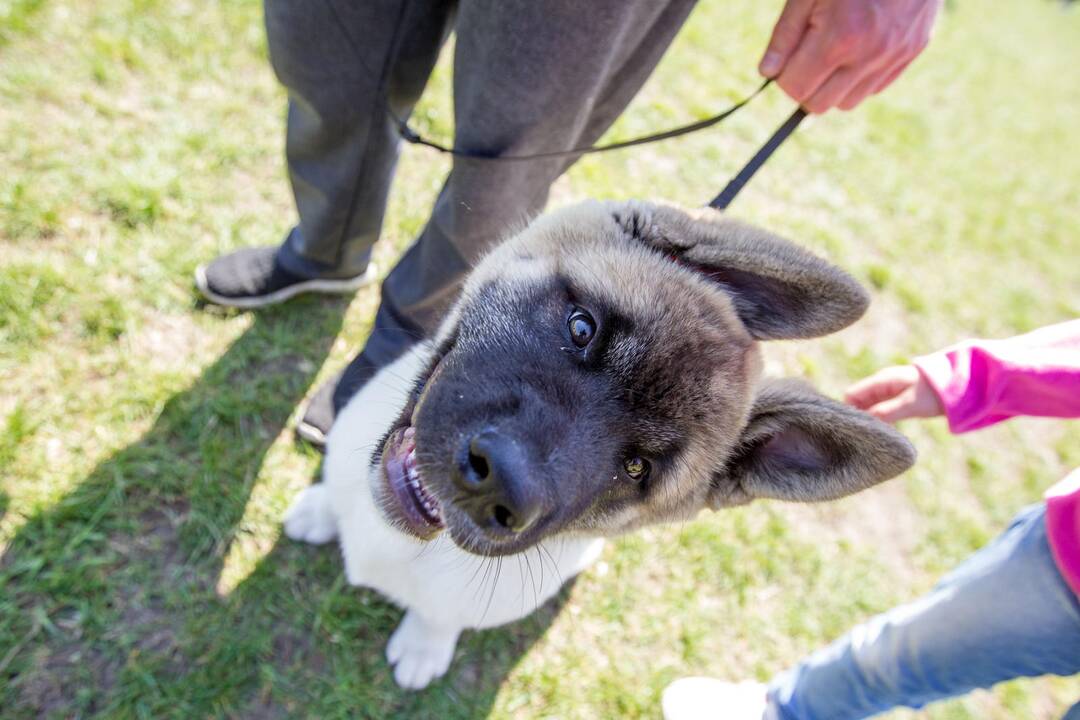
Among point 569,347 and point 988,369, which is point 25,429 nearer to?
point 569,347

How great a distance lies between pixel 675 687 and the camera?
10.2ft

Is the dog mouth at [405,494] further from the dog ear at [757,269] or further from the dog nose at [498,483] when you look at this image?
the dog ear at [757,269]

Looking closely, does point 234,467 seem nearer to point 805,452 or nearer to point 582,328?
point 582,328

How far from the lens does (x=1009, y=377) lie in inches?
89.3

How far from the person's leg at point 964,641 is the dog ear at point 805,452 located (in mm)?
772

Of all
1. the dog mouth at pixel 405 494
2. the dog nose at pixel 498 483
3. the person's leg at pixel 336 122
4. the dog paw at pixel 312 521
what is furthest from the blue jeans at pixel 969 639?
the person's leg at pixel 336 122

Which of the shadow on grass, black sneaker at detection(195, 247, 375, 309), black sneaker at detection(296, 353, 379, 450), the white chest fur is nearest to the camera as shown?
the white chest fur

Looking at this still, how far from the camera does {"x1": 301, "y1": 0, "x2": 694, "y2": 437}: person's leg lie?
1968 millimetres

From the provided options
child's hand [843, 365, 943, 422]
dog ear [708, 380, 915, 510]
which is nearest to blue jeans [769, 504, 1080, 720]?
child's hand [843, 365, 943, 422]

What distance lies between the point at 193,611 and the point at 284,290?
5.39 ft

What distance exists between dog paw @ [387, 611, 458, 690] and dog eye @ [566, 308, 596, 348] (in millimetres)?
1627

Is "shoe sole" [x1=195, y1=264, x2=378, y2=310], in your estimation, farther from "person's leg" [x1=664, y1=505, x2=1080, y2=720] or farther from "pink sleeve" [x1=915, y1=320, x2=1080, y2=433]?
"person's leg" [x1=664, y1=505, x2=1080, y2=720]

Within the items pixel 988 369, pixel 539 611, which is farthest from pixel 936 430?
pixel 539 611

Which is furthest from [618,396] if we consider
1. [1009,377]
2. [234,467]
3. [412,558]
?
[234,467]
